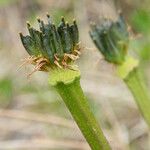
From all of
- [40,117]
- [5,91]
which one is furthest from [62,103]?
[5,91]

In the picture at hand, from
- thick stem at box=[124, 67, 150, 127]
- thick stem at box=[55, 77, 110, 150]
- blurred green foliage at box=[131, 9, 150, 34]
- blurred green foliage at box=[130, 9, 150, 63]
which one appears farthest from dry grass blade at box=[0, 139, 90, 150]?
thick stem at box=[55, 77, 110, 150]

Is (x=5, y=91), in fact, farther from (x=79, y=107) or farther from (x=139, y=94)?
(x=79, y=107)

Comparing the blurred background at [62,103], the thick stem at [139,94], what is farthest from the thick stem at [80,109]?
the blurred background at [62,103]

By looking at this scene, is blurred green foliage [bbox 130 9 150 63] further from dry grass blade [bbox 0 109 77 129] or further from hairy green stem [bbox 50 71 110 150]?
hairy green stem [bbox 50 71 110 150]

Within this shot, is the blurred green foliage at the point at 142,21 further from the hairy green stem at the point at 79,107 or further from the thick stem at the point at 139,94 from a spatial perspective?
the hairy green stem at the point at 79,107

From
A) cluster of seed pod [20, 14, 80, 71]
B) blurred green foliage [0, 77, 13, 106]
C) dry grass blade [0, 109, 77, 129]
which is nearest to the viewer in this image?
cluster of seed pod [20, 14, 80, 71]

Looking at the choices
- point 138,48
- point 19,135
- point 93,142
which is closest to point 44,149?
point 19,135
